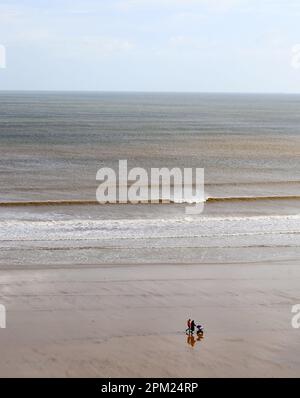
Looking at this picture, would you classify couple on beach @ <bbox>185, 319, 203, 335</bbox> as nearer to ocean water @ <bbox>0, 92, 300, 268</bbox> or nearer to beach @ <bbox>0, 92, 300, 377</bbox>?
beach @ <bbox>0, 92, 300, 377</bbox>

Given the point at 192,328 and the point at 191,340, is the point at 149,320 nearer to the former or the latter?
the point at 192,328

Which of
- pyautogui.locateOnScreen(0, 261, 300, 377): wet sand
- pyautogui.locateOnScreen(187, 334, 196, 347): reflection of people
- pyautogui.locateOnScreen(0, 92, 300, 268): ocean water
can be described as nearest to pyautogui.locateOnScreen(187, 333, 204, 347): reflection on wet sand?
pyautogui.locateOnScreen(187, 334, 196, 347): reflection of people

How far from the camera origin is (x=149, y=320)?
56.8 feet

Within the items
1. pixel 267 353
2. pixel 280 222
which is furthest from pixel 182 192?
pixel 267 353

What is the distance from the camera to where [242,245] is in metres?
26.0

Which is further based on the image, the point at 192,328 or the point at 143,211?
the point at 143,211

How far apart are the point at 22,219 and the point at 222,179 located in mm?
20031

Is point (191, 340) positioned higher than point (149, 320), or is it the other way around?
point (149, 320)

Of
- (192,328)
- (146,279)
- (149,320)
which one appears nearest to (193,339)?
(192,328)

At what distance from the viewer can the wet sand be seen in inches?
575

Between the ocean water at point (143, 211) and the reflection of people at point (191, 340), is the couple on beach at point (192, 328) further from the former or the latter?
the ocean water at point (143, 211)

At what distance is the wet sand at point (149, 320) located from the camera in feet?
47.9
